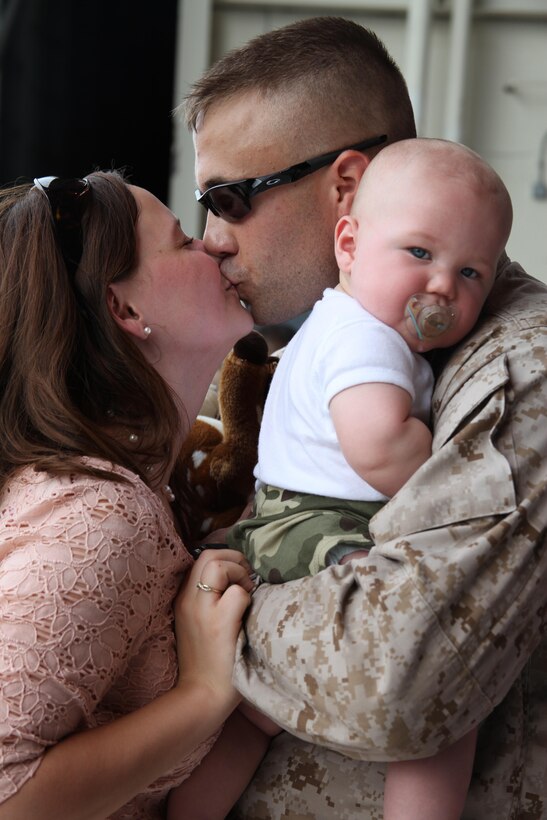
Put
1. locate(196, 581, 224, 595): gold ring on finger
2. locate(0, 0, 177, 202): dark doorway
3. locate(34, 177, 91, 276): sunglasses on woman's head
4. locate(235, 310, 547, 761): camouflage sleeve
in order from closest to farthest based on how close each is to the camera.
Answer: locate(235, 310, 547, 761): camouflage sleeve → locate(196, 581, 224, 595): gold ring on finger → locate(34, 177, 91, 276): sunglasses on woman's head → locate(0, 0, 177, 202): dark doorway

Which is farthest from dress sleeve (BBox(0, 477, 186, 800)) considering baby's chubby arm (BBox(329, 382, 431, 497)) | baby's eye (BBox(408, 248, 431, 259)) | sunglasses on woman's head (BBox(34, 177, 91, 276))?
baby's eye (BBox(408, 248, 431, 259))

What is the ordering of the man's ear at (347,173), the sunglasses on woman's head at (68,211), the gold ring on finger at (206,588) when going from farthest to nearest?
the man's ear at (347,173)
the sunglasses on woman's head at (68,211)
the gold ring on finger at (206,588)

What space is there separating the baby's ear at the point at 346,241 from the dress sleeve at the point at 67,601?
0.48 m

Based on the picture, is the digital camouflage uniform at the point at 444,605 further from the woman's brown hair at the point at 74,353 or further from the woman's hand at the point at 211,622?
the woman's brown hair at the point at 74,353

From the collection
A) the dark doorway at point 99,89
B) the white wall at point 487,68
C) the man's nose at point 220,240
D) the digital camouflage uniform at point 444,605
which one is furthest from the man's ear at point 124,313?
the white wall at point 487,68

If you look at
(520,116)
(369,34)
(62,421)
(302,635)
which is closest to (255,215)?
(369,34)

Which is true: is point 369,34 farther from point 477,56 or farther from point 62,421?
point 477,56

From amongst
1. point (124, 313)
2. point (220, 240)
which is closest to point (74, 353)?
point (124, 313)

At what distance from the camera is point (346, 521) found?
5.21ft

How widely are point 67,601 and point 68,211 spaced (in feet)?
2.24

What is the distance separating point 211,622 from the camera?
157 centimetres

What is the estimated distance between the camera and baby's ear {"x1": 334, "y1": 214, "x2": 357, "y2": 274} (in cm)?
169

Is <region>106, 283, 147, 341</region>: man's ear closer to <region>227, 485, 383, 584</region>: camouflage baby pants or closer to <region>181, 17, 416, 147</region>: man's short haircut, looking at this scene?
<region>227, 485, 383, 584</region>: camouflage baby pants

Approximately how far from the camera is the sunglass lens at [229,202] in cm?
206
